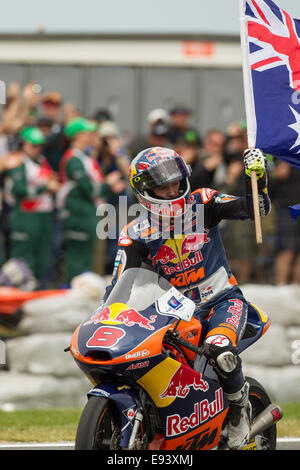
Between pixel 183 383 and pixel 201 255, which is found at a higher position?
pixel 201 255

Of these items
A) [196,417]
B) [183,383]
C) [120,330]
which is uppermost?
[120,330]

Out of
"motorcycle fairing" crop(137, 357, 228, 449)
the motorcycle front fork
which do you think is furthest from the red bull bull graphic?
the motorcycle front fork

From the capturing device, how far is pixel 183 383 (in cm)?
603

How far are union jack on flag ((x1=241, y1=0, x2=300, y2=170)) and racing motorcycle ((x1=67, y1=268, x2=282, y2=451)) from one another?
6.37 ft

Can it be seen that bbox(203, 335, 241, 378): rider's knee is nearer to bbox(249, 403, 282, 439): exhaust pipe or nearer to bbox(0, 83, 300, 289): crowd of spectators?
bbox(249, 403, 282, 439): exhaust pipe

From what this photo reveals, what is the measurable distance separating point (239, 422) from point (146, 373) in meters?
0.99

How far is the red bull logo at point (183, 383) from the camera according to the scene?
5.95 metres

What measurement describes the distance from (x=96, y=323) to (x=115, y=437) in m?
0.69

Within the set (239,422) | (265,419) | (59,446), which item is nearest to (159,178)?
(239,422)

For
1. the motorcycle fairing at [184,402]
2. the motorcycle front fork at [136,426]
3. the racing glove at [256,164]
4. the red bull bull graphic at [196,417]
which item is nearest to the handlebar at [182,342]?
the motorcycle fairing at [184,402]

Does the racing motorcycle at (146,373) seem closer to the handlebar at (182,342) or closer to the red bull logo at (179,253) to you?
the handlebar at (182,342)

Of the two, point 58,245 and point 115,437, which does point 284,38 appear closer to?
point 115,437

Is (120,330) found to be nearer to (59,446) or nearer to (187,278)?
(187,278)

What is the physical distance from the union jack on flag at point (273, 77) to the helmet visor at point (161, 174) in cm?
126
